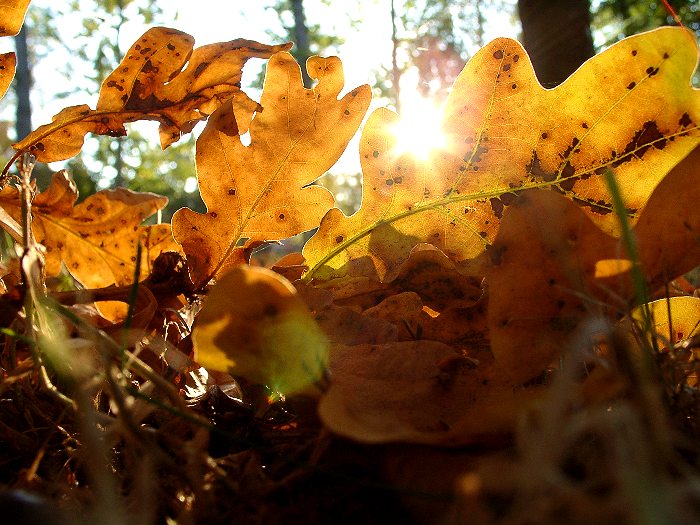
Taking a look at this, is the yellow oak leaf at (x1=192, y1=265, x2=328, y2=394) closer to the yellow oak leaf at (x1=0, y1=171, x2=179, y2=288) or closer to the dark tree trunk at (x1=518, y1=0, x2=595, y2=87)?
the yellow oak leaf at (x1=0, y1=171, x2=179, y2=288)

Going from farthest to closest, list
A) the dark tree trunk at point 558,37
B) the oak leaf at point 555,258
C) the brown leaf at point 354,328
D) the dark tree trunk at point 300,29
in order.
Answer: the dark tree trunk at point 300,29 → the dark tree trunk at point 558,37 → the brown leaf at point 354,328 → the oak leaf at point 555,258

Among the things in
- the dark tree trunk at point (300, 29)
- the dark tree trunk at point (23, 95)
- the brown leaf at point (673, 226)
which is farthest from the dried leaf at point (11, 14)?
the dark tree trunk at point (23, 95)

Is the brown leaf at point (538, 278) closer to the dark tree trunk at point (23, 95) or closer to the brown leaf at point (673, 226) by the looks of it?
the brown leaf at point (673, 226)

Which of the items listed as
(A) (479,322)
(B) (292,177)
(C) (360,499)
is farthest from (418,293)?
(C) (360,499)

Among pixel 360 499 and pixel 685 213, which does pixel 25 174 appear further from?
pixel 685 213

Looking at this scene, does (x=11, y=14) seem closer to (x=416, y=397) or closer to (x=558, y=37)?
(x=416, y=397)

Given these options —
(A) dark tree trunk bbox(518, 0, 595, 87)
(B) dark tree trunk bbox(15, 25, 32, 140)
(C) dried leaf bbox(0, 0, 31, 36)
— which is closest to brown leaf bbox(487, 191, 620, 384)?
(C) dried leaf bbox(0, 0, 31, 36)
